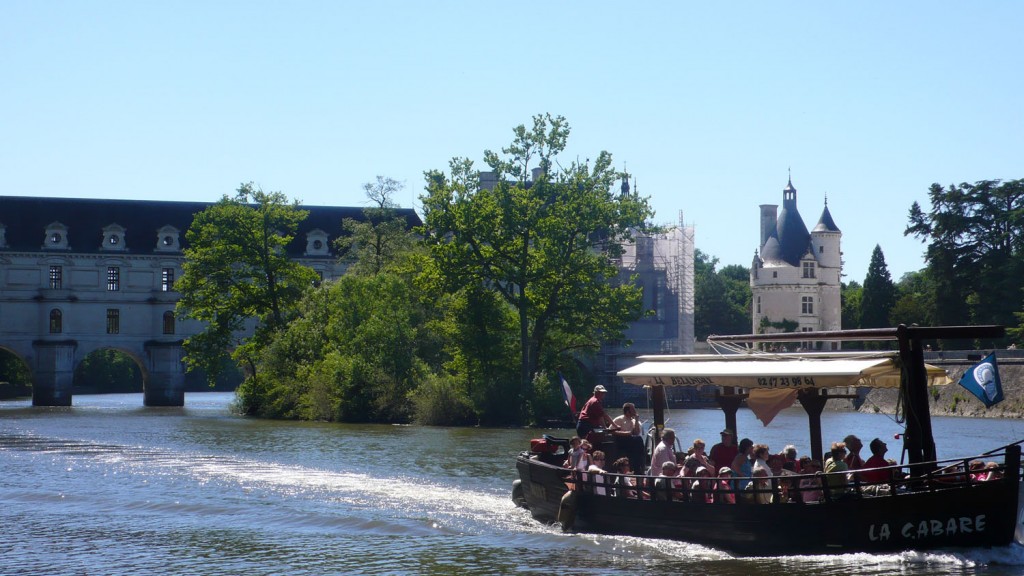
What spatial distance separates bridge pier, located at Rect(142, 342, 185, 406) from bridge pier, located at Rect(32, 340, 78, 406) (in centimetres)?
516

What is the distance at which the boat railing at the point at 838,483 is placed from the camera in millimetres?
17078

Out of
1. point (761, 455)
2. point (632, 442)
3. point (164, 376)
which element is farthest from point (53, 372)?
point (761, 455)

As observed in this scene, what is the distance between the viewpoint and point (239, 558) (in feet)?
64.3

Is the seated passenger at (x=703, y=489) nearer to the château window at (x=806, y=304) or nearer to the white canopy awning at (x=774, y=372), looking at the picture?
the white canopy awning at (x=774, y=372)

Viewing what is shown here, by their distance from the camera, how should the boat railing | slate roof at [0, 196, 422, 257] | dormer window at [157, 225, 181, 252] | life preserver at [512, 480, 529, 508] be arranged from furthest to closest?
dormer window at [157, 225, 181, 252] → slate roof at [0, 196, 422, 257] → life preserver at [512, 480, 529, 508] → the boat railing

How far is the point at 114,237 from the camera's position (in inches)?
3575

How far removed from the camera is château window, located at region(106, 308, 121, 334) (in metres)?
87.4

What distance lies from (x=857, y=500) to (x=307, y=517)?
11.2 metres

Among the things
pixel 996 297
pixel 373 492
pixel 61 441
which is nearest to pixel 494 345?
pixel 61 441

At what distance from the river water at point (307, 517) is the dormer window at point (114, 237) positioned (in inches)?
1882

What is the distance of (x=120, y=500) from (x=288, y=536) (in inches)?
247

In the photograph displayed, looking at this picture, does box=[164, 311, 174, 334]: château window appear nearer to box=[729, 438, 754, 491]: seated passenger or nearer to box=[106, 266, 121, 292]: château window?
box=[106, 266, 121, 292]: château window

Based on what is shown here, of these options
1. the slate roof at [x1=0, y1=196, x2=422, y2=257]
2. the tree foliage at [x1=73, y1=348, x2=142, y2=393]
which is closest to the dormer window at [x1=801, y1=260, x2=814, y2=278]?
the slate roof at [x1=0, y1=196, x2=422, y2=257]

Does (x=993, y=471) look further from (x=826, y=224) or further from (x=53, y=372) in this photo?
(x=826, y=224)
